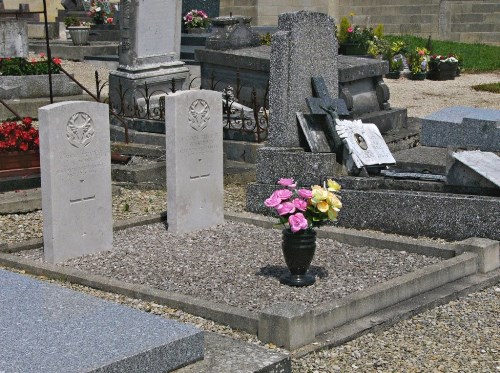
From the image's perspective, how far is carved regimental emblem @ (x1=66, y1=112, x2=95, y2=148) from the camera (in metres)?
7.45

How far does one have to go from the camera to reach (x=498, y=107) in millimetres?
16828

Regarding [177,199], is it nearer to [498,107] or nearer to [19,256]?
[19,256]

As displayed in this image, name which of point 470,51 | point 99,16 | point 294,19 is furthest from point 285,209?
point 470,51

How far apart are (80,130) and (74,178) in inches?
14.1

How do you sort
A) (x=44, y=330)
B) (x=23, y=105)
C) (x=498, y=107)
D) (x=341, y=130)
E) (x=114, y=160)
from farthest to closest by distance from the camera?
(x=498, y=107), (x=23, y=105), (x=114, y=160), (x=341, y=130), (x=44, y=330)

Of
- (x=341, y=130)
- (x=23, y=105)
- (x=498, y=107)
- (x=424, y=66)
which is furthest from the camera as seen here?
(x=424, y=66)

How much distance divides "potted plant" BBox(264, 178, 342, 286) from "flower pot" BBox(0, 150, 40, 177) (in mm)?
3725

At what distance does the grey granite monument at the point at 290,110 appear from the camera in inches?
355

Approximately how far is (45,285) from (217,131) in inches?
130

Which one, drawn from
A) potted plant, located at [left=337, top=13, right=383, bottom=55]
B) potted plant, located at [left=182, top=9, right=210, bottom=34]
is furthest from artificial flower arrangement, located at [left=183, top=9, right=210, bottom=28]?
potted plant, located at [left=337, top=13, right=383, bottom=55]

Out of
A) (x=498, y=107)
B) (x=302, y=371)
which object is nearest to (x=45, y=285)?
(x=302, y=371)

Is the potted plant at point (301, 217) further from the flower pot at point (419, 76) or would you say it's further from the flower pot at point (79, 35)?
the flower pot at point (79, 35)

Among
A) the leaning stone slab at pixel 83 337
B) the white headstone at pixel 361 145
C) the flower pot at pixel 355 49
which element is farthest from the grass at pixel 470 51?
the leaning stone slab at pixel 83 337

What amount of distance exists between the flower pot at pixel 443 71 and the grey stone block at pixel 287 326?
15.4 meters
